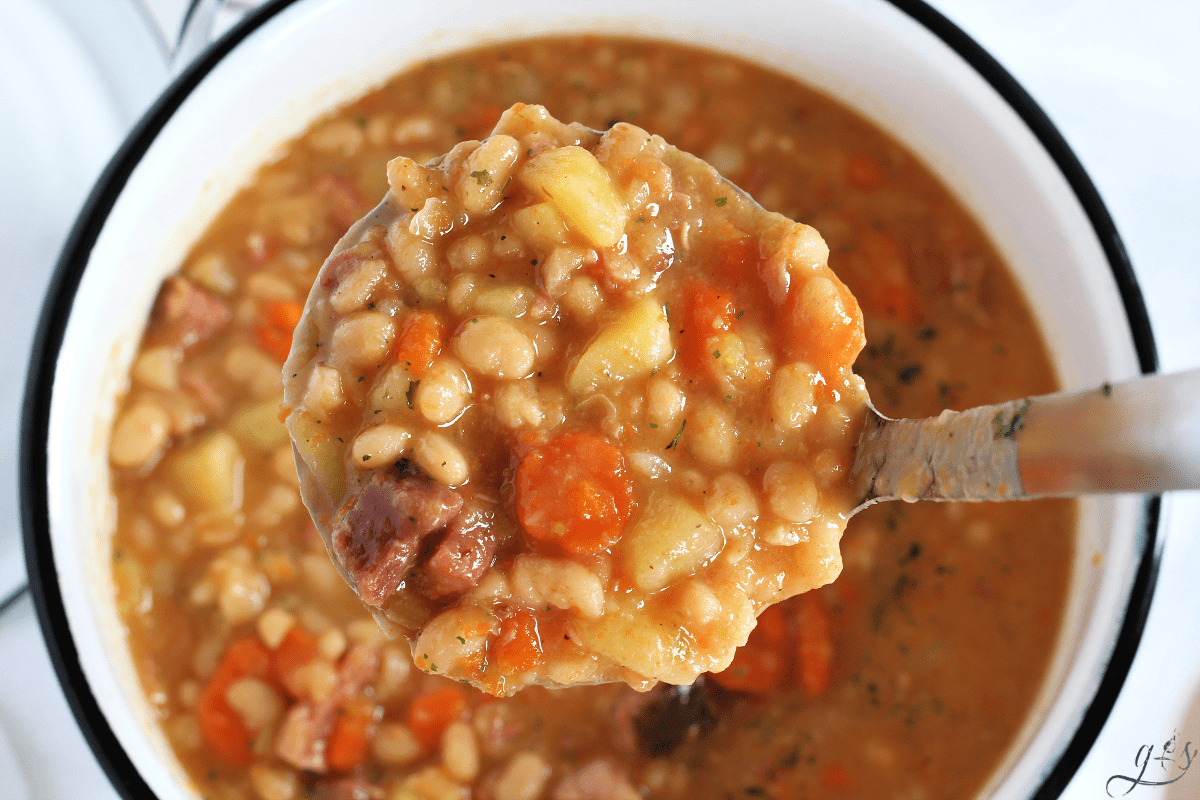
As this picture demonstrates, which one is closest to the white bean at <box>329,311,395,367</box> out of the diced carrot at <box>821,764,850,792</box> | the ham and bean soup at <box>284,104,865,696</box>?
the ham and bean soup at <box>284,104,865,696</box>

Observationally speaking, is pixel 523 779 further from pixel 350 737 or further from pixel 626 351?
pixel 626 351

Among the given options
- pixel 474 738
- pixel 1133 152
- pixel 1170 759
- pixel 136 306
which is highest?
pixel 1133 152

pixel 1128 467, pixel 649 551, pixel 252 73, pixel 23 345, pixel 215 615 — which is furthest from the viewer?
pixel 23 345

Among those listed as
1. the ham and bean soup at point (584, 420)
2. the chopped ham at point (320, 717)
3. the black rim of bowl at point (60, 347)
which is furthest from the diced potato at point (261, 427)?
the ham and bean soup at point (584, 420)

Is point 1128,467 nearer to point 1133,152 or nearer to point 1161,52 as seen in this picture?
point 1133,152

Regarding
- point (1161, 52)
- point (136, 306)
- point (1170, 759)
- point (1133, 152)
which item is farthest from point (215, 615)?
point (1161, 52)

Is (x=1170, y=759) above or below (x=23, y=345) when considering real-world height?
above
